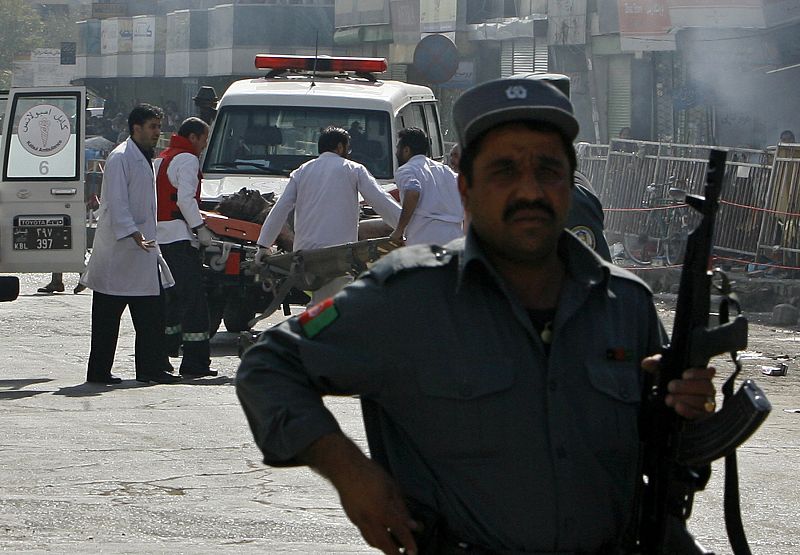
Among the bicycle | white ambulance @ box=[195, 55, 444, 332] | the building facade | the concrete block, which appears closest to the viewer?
white ambulance @ box=[195, 55, 444, 332]

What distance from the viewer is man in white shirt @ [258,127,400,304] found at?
10914 mm

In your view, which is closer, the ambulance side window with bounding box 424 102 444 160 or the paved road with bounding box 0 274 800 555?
the paved road with bounding box 0 274 800 555

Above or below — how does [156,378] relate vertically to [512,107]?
below

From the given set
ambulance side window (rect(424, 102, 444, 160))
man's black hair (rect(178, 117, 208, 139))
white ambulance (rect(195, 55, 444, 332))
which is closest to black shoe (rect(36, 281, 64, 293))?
white ambulance (rect(195, 55, 444, 332))

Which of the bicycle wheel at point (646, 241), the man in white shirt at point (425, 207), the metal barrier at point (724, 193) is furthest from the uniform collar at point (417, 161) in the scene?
the bicycle wheel at point (646, 241)

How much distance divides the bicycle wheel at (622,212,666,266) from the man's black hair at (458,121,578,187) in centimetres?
1655

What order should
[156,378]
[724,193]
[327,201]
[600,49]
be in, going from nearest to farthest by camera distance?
[156,378] < [327,201] < [724,193] < [600,49]

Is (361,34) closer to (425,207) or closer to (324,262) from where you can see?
(425,207)

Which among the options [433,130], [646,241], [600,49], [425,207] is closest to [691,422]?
[425,207]

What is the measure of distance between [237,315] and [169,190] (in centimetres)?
239

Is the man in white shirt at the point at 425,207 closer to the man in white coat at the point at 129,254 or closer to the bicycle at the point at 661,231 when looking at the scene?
the man in white coat at the point at 129,254

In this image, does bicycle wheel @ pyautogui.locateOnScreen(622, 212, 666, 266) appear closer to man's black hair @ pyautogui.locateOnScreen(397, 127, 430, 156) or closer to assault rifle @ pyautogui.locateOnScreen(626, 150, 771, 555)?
man's black hair @ pyautogui.locateOnScreen(397, 127, 430, 156)

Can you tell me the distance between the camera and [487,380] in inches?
104

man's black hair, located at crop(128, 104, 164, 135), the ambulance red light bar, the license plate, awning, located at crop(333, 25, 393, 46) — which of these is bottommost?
the license plate
